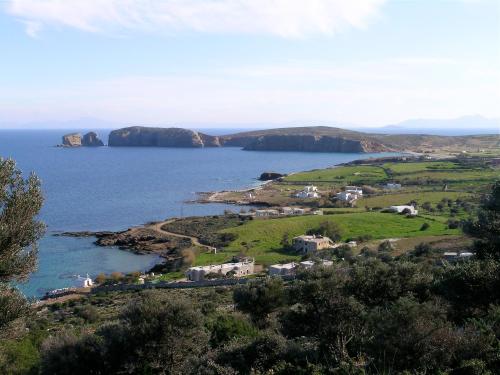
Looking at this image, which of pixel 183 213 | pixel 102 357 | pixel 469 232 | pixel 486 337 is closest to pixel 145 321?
pixel 102 357

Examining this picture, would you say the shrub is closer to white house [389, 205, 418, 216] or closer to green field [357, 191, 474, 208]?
white house [389, 205, 418, 216]

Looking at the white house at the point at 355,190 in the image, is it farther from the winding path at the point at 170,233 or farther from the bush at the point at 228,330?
the bush at the point at 228,330

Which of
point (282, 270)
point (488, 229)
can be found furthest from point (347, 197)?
point (488, 229)

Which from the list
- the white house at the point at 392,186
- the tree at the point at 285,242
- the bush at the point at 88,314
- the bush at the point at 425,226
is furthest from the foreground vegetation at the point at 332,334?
the white house at the point at 392,186

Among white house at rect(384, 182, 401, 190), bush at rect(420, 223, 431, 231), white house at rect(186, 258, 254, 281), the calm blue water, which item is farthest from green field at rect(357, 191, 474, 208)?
white house at rect(186, 258, 254, 281)

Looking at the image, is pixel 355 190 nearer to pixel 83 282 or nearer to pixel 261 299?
pixel 83 282

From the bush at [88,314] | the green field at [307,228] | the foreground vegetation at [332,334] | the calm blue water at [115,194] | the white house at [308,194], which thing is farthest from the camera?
the white house at [308,194]
